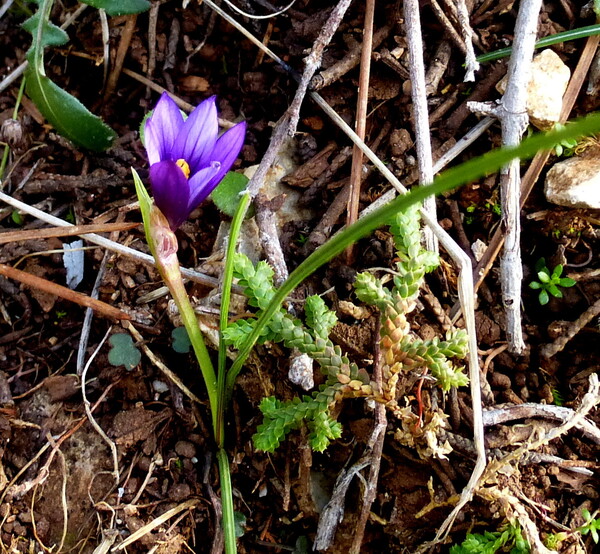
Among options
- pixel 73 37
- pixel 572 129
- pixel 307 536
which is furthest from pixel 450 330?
pixel 73 37

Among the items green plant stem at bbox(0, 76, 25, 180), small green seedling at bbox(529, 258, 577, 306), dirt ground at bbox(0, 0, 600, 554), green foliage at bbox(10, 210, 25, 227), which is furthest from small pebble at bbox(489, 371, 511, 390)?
green plant stem at bbox(0, 76, 25, 180)

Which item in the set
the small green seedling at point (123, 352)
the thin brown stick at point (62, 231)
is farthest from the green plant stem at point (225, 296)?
the thin brown stick at point (62, 231)

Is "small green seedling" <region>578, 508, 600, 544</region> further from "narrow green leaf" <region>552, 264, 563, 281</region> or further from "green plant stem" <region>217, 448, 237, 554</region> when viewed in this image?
"green plant stem" <region>217, 448, 237, 554</region>

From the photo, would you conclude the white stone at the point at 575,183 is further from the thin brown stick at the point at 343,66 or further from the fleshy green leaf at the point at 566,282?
the thin brown stick at the point at 343,66

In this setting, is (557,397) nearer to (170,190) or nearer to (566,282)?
(566,282)

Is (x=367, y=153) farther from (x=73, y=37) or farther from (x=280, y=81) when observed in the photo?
(x=73, y=37)

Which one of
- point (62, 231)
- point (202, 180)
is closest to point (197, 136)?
point (202, 180)
